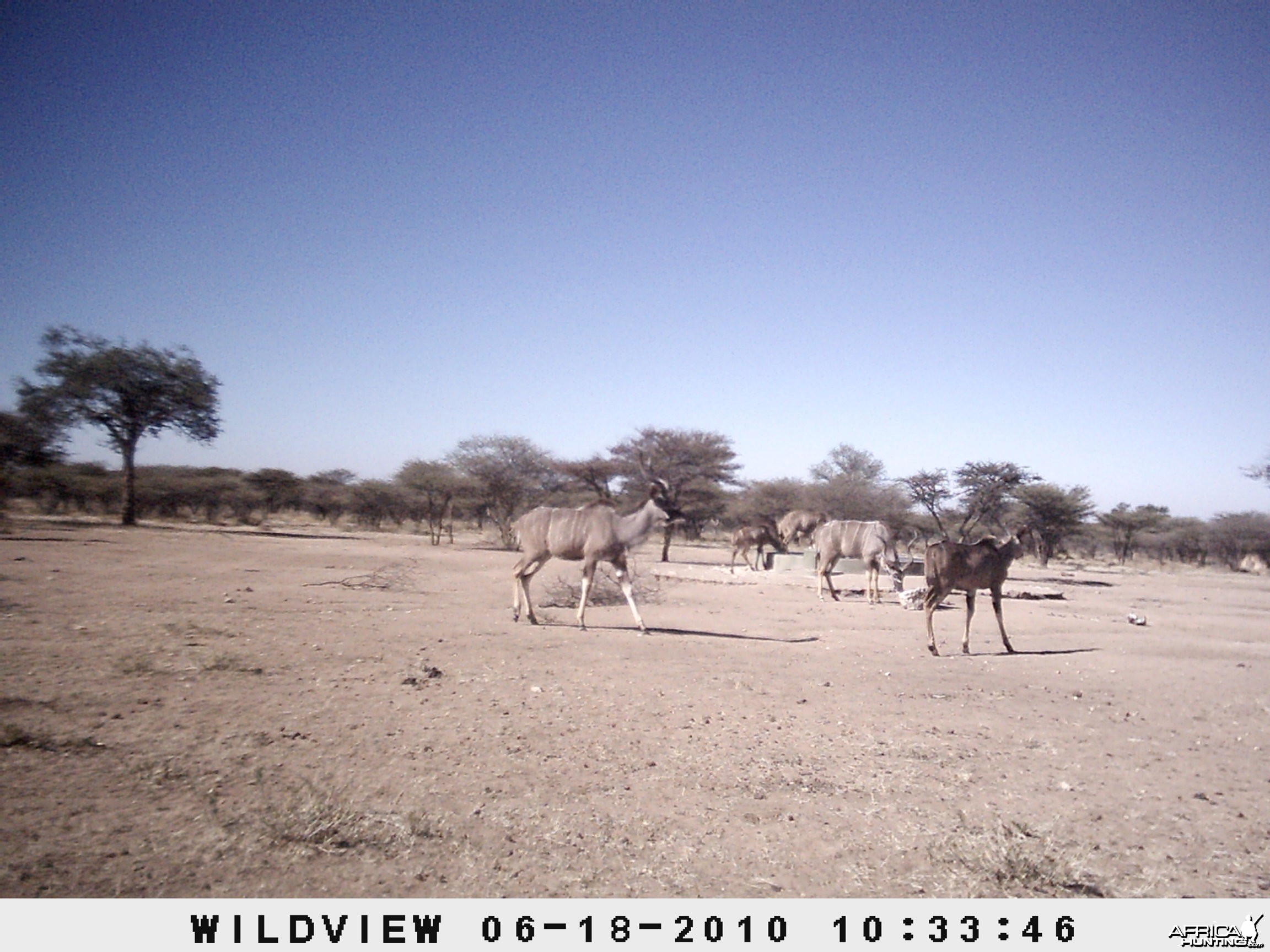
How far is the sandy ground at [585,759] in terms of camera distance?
360 centimetres

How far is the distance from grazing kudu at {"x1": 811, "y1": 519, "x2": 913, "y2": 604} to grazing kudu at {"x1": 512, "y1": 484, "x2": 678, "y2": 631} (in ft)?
26.0

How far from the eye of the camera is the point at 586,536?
37.0 ft

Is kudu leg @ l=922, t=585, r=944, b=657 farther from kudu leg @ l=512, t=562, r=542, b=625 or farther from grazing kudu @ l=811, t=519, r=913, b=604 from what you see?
grazing kudu @ l=811, t=519, r=913, b=604

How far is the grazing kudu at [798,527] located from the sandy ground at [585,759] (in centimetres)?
1379

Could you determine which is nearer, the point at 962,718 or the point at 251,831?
the point at 251,831

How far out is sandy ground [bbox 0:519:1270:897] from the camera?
3.60 meters

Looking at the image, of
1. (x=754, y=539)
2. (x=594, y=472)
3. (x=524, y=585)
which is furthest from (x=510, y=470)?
(x=524, y=585)

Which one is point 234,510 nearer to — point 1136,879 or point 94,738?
point 94,738

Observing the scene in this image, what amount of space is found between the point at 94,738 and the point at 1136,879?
6594 mm

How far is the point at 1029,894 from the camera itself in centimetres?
357

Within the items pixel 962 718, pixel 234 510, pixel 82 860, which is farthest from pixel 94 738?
pixel 234 510

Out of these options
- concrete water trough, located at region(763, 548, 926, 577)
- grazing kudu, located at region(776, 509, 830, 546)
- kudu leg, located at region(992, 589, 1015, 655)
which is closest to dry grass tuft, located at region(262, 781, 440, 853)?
kudu leg, located at region(992, 589, 1015, 655)

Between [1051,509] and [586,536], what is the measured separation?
38.2 m

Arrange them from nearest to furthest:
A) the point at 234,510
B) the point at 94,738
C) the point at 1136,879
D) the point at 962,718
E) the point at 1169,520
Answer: the point at 1136,879 < the point at 94,738 < the point at 962,718 < the point at 234,510 < the point at 1169,520
